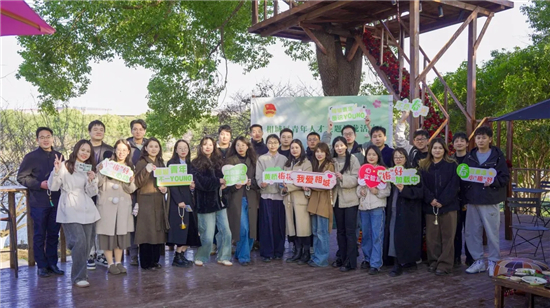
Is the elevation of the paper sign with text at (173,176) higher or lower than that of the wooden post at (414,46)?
lower

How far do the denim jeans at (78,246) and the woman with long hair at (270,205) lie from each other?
223 centimetres

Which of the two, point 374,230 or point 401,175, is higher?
point 401,175

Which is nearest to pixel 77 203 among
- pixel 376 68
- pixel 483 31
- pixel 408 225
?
pixel 408 225

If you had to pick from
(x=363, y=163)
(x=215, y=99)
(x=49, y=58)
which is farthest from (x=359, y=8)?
(x=49, y=58)

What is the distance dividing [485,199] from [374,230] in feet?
4.55

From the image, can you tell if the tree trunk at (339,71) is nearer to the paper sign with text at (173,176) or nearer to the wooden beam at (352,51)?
the wooden beam at (352,51)

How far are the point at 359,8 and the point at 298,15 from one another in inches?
46.3

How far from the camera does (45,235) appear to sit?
18.5 ft

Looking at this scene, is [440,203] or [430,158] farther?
[430,158]

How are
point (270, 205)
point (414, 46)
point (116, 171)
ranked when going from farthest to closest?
point (414, 46)
point (270, 205)
point (116, 171)

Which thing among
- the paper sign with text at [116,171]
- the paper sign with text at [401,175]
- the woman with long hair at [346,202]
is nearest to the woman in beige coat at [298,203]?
the woman with long hair at [346,202]

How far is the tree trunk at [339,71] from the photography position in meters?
10.2

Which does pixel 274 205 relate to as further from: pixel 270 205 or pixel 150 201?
pixel 150 201

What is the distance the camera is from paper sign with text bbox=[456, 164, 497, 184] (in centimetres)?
541
